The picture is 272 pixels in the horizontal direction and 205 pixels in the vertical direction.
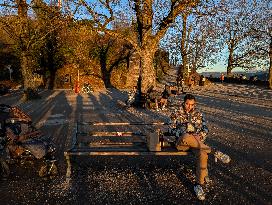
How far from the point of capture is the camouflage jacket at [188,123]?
21.2ft

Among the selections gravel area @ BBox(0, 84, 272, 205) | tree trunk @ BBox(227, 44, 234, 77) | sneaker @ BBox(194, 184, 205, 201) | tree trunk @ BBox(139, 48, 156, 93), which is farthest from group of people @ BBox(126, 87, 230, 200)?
tree trunk @ BBox(227, 44, 234, 77)

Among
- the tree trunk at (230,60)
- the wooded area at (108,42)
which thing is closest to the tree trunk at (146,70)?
the wooded area at (108,42)

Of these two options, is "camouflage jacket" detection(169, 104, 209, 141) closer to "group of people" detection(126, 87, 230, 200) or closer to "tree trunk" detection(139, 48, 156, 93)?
"group of people" detection(126, 87, 230, 200)

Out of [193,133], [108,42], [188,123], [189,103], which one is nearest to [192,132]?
[193,133]

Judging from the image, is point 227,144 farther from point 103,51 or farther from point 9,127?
point 103,51

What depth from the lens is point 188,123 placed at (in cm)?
653

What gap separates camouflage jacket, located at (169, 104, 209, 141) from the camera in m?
6.46

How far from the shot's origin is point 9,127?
6703 mm

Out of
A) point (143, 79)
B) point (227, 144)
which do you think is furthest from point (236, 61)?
point (227, 144)

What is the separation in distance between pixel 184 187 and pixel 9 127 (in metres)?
3.72

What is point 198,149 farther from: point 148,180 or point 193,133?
point 148,180

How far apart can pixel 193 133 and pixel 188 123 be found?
246mm

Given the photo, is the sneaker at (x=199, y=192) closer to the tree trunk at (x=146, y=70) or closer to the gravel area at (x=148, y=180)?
the gravel area at (x=148, y=180)

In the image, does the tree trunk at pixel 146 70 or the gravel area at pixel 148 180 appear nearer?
the gravel area at pixel 148 180
